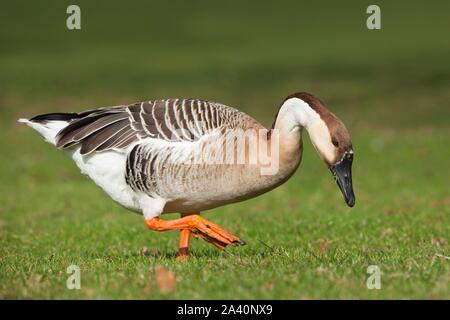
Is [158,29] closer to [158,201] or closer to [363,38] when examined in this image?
[363,38]

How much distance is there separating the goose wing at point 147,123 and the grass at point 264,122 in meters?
1.26

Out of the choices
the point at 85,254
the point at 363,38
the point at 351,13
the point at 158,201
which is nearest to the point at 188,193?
the point at 158,201

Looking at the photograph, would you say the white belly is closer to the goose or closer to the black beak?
the goose

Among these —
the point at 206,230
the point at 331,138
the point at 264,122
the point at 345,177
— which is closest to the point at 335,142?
the point at 331,138

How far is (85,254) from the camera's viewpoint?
9406 millimetres

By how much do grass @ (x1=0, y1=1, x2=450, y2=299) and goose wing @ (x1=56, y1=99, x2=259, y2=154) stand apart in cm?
126

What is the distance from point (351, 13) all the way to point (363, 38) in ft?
30.3

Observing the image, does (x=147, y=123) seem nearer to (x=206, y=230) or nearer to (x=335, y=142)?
(x=206, y=230)

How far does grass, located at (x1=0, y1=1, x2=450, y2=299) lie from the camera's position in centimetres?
666

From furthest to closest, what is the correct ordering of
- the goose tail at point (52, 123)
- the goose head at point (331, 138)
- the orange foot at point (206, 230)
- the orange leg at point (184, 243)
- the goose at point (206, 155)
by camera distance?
the goose tail at point (52, 123), the orange leg at point (184, 243), the orange foot at point (206, 230), the goose at point (206, 155), the goose head at point (331, 138)

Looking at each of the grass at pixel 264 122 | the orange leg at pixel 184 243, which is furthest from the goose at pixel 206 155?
the grass at pixel 264 122

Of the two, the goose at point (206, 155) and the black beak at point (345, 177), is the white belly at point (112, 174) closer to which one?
the goose at point (206, 155)

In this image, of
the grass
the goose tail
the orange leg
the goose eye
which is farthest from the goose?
the goose tail

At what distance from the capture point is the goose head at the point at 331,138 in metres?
7.47
